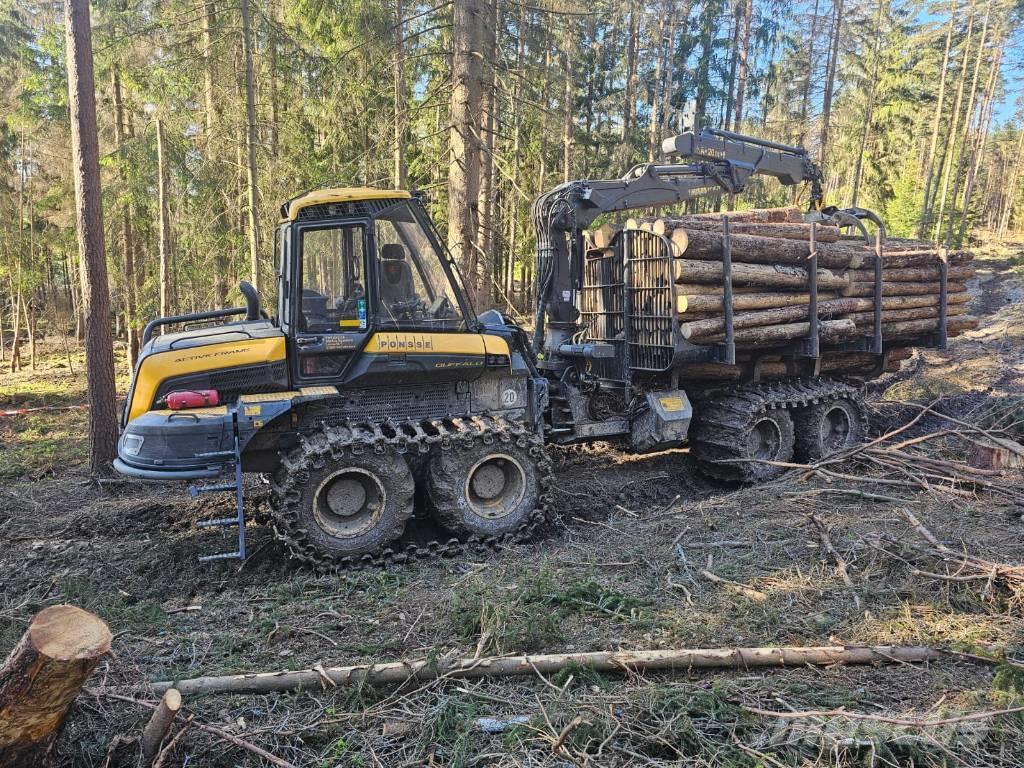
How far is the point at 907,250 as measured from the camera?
9.70 m

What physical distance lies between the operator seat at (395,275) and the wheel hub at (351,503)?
1.52m

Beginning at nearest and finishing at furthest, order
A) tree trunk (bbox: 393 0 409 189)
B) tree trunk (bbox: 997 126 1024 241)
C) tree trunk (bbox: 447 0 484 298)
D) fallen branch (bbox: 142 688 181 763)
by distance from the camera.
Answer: fallen branch (bbox: 142 688 181 763) < tree trunk (bbox: 447 0 484 298) < tree trunk (bbox: 393 0 409 189) < tree trunk (bbox: 997 126 1024 241)

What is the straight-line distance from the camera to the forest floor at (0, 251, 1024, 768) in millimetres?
3105

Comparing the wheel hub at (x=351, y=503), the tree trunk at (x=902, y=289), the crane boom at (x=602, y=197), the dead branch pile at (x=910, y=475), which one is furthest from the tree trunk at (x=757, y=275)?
the wheel hub at (x=351, y=503)

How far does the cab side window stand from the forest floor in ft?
6.95

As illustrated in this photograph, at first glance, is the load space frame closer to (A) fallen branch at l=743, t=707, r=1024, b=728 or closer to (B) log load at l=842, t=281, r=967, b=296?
(B) log load at l=842, t=281, r=967, b=296

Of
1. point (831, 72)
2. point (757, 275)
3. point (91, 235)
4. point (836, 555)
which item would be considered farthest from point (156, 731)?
point (831, 72)

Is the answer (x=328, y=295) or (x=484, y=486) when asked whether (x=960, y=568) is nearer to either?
(x=484, y=486)

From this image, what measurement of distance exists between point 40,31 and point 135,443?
2405 cm

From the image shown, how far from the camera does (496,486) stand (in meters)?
6.63

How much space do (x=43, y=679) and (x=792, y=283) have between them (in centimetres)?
792

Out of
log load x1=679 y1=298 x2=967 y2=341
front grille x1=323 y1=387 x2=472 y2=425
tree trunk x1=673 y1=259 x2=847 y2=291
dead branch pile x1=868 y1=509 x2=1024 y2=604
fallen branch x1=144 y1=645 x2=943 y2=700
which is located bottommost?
fallen branch x1=144 y1=645 x2=943 y2=700

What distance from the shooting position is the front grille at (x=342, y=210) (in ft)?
19.5

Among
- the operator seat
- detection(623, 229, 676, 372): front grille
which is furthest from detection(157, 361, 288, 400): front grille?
detection(623, 229, 676, 372): front grille
